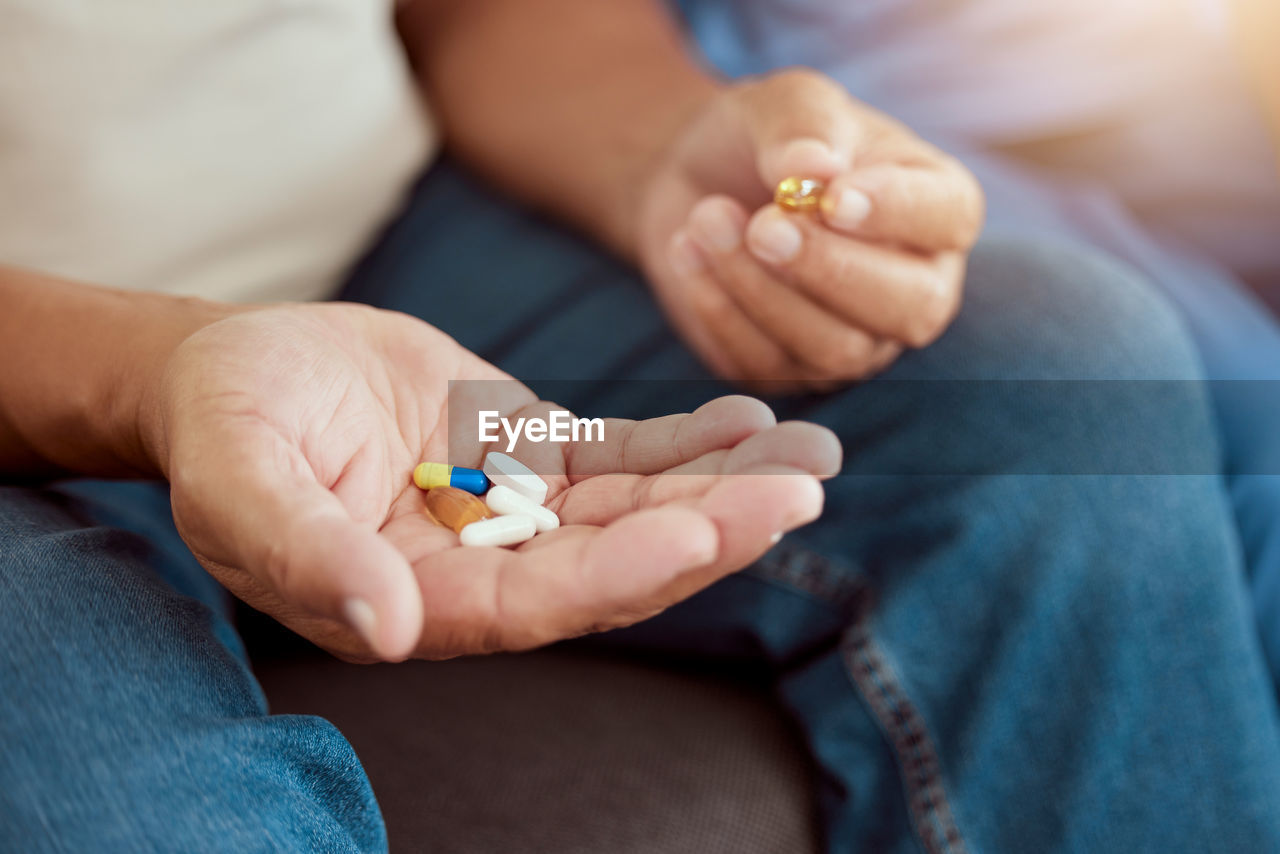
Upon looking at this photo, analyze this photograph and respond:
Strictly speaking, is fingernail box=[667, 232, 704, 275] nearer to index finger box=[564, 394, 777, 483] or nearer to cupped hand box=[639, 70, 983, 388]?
cupped hand box=[639, 70, 983, 388]

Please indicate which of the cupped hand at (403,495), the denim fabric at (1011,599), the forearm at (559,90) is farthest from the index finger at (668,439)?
the forearm at (559,90)

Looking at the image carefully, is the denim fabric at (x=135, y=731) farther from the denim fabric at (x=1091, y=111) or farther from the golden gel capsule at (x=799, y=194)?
the denim fabric at (x=1091, y=111)

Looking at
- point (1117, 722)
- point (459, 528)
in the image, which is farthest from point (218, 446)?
point (1117, 722)

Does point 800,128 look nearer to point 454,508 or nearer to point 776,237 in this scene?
point 776,237

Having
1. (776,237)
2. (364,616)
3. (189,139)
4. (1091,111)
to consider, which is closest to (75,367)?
(189,139)

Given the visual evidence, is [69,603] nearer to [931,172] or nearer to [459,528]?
[459,528]

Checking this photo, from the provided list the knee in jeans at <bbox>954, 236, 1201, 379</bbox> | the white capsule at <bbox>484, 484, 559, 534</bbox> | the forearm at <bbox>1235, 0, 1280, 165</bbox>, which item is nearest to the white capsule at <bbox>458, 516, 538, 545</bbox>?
the white capsule at <bbox>484, 484, 559, 534</bbox>
